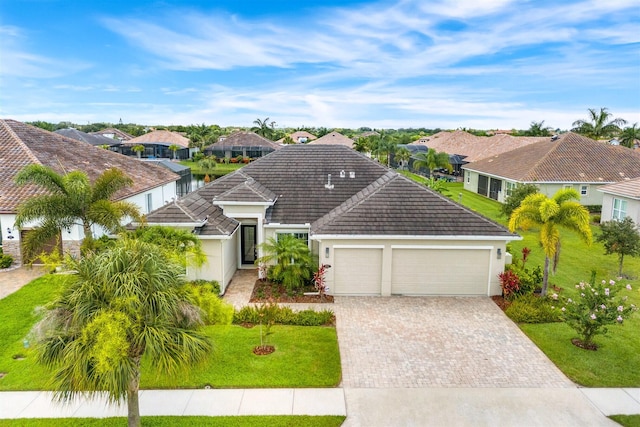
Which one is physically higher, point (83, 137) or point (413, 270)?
point (83, 137)

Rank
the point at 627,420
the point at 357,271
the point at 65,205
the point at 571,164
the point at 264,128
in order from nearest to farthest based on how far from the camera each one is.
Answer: the point at 627,420 → the point at 65,205 → the point at 357,271 → the point at 571,164 → the point at 264,128

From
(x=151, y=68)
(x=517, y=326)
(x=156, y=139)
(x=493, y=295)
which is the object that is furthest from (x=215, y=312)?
(x=156, y=139)


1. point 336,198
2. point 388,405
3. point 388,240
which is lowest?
point 388,405

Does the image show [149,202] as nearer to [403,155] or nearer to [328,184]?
[328,184]

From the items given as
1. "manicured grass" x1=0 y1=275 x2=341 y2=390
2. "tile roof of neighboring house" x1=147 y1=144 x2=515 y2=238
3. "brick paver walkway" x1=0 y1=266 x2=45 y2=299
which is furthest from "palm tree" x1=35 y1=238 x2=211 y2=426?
"brick paver walkway" x1=0 y1=266 x2=45 y2=299

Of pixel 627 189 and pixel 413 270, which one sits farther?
pixel 627 189

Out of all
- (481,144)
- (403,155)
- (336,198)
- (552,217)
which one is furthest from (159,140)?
(552,217)

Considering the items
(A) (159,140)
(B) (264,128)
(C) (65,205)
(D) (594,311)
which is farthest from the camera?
(B) (264,128)
